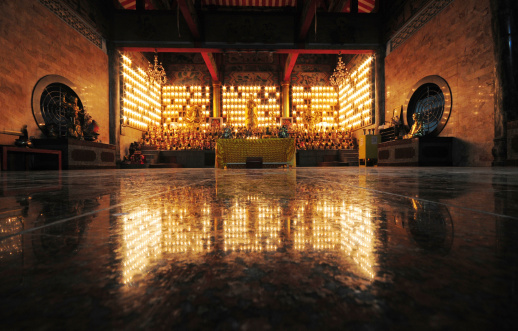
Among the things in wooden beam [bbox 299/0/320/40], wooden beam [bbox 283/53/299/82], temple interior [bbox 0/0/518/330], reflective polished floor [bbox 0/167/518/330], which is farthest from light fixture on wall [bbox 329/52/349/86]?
reflective polished floor [bbox 0/167/518/330]

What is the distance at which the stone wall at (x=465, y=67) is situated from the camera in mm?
6125

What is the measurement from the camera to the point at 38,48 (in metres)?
6.77

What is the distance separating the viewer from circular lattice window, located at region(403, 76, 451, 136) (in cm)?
742

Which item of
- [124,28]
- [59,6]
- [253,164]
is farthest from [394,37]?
[59,6]

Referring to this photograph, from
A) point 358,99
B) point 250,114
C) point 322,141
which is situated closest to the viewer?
point 250,114

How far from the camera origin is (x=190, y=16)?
880 centimetres

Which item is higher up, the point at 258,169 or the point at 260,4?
the point at 260,4

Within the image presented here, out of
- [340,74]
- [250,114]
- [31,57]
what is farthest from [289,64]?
[31,57]

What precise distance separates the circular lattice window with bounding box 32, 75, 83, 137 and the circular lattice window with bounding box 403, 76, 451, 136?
10370 mm

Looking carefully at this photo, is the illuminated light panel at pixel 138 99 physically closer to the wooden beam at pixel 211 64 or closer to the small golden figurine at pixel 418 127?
the wooden beam at pixel 211 64

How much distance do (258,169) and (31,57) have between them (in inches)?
261

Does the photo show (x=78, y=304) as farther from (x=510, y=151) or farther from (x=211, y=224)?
(x=510, y=151)

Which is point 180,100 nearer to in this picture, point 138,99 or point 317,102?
point 138,99

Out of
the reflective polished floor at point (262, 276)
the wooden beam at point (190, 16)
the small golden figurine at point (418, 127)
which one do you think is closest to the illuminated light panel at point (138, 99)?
the wooden beam at point (190, 16)
